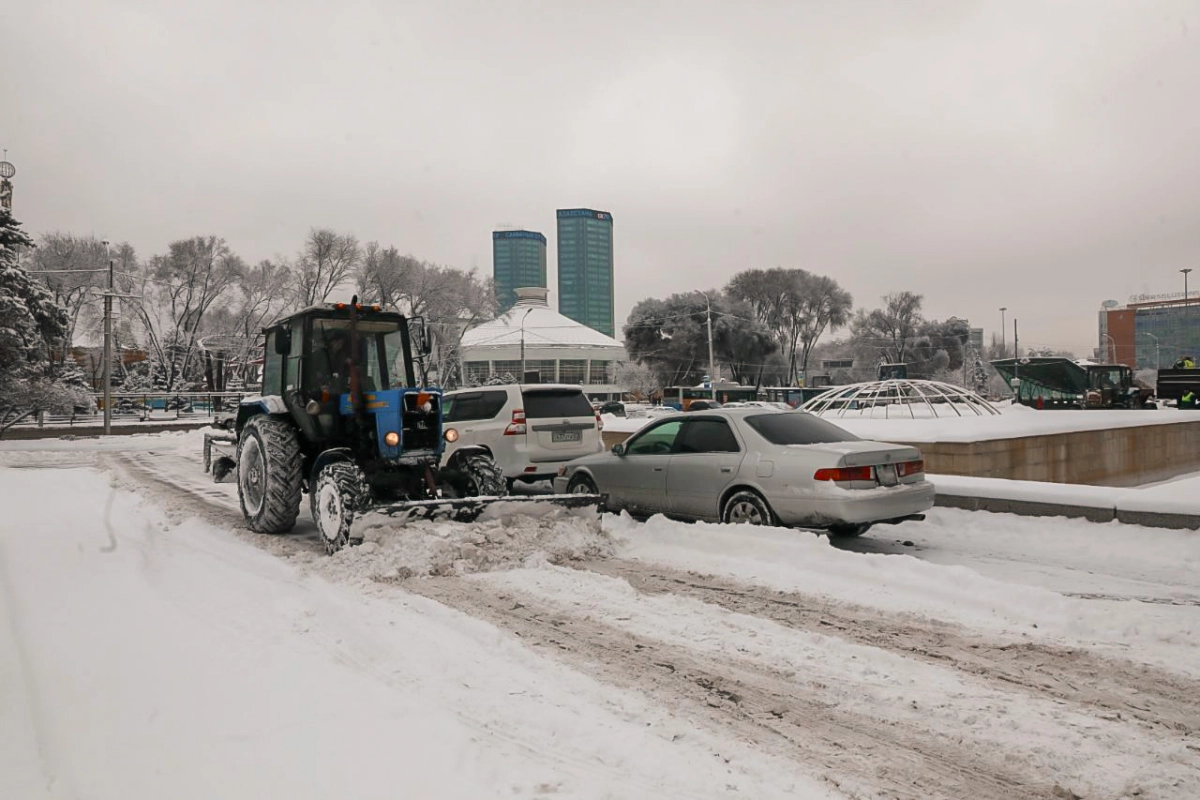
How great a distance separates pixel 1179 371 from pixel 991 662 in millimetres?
37081

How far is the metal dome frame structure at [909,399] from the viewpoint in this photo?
21.4 metres

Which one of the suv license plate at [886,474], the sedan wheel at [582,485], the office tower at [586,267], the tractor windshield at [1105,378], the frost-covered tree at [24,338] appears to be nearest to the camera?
the suv license plate at [886,474]

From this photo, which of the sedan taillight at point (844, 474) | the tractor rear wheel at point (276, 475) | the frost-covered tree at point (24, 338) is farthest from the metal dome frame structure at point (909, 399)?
the frost-covered tree at point (24, 338)

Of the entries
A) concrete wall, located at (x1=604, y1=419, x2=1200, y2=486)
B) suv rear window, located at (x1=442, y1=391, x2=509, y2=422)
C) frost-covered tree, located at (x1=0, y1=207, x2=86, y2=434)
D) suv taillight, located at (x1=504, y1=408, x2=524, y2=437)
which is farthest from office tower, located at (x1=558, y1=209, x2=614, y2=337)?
suv taillight, located at (x1=504, y1=408, x2=524, y2=437)

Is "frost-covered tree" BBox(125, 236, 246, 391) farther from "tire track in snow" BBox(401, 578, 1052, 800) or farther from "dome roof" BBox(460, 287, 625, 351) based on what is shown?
"tire track in snow" BBox(401, 578, 1052, 800)

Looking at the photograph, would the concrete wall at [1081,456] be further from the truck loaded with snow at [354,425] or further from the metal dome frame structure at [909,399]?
the truck loaded with snow at [354,425]

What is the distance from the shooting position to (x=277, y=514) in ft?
29.3

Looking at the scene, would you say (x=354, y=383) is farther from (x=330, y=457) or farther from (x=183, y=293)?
(x=183, y=293)

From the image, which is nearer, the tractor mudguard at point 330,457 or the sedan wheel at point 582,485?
the tractor mudguard at point 330,457

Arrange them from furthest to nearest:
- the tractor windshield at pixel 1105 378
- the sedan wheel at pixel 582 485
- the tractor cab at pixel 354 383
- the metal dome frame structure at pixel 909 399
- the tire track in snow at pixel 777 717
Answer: the tractor windshield at pixel 1105 378 < the metal dome frame structure at pixel 909 399 < the sedan wheel at pixel 582 485 < the tractor cab at pixel 354 383 < the tire track in snow at pixel 777 717

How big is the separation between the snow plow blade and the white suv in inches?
144

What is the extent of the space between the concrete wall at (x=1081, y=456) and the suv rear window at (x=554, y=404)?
614 centimetres

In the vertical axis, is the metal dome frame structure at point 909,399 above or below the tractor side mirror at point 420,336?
below

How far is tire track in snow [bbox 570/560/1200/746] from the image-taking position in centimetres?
416
